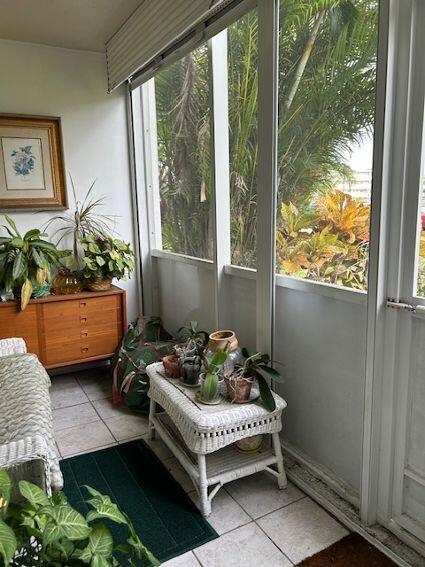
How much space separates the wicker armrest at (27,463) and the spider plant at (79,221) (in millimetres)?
2168

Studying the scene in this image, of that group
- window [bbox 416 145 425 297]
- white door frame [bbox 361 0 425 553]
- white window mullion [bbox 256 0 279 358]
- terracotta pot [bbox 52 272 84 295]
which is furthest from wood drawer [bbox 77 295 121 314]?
window [bbox 416 145 425 297]

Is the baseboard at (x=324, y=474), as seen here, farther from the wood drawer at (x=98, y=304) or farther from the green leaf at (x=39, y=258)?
the green leaf at (x=39, y=258)

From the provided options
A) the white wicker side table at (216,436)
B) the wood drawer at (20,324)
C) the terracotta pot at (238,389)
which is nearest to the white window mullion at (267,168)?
the terracotta pot at (238,389)

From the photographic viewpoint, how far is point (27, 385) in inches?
70.1

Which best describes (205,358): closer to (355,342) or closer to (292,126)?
(355,342)

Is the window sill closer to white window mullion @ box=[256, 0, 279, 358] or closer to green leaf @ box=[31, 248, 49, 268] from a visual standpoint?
white window mullion @ box=[256, 0, 279, 358]

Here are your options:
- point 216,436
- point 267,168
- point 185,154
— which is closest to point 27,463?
point 216,436

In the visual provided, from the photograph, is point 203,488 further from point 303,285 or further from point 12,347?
point 12,347

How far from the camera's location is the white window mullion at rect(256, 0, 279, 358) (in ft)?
6.41

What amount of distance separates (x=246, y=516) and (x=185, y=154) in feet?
7.21

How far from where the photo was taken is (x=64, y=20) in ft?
8.93

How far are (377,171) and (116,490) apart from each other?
1794 mm

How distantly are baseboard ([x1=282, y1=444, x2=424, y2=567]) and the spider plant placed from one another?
210 cm

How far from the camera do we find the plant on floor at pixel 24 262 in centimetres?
282
